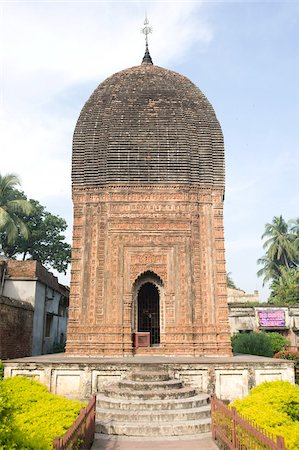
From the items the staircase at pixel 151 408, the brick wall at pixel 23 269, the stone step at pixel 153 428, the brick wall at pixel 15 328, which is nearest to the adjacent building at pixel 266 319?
the brick wall at pixel 23 269

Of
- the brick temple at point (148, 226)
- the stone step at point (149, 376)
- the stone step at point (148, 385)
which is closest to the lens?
the stone step at point (148, 385)

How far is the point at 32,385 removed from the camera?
8.15 metres

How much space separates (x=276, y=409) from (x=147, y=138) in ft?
39.0

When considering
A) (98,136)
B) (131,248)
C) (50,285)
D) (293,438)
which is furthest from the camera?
(50,285)

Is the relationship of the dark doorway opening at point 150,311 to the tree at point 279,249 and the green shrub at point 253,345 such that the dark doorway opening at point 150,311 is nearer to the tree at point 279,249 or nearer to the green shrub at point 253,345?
the green shrub at point 253,345

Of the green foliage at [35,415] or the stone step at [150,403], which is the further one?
the stone step at [150,403]

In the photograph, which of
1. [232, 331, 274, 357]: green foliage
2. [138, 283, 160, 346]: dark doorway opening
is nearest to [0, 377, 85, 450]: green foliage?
[138, 283, 160, 346]: dark doorway opening

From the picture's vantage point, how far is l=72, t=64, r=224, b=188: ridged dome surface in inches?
624

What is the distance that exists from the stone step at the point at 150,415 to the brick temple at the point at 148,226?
17.9 feet

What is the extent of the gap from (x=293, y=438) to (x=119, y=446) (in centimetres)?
332

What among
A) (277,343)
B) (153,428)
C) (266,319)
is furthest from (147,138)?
(266,319)

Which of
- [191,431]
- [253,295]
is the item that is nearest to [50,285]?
[191,431]

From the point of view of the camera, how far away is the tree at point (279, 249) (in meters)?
42.6

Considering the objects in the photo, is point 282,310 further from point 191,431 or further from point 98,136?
point 191,431
